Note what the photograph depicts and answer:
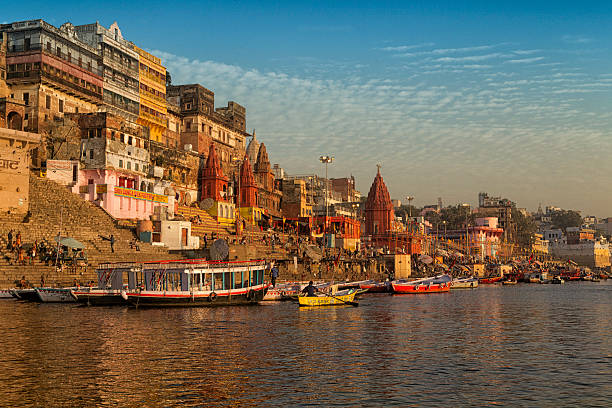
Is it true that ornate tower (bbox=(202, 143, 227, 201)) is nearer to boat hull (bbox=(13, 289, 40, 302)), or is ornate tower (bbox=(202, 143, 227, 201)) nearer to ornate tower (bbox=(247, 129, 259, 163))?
ornate tower (bbox=(247, 129, 259, 163))

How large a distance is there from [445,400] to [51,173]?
51.0m

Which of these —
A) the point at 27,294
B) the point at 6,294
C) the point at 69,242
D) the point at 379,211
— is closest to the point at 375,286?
the point at 69,242

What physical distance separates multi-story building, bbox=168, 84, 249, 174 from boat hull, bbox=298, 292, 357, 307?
4915 cm

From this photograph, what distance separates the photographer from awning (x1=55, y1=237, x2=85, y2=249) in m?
44.0

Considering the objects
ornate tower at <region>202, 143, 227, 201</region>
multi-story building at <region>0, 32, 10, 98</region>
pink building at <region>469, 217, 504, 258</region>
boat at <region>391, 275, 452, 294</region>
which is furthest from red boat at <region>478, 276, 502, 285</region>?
multi-story building at <region>0, 32, 10, 98</region>

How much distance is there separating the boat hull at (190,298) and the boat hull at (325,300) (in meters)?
3.69

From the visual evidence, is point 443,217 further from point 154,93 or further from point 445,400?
point 445,400

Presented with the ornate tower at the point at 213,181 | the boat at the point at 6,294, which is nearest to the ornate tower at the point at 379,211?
the ornate tower at the point at 213,181

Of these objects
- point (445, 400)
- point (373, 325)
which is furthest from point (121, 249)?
point (445, 400)

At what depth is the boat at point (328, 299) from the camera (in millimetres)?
41281

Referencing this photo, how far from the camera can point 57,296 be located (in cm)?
3969

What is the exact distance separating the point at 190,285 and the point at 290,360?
61.8ft

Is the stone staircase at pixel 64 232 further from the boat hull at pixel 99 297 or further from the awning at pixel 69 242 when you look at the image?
the boat hull at pixel 99 297

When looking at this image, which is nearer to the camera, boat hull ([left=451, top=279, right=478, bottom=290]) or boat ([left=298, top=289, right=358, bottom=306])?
boat ([left=298, top=289, right=358, bottom=306])
